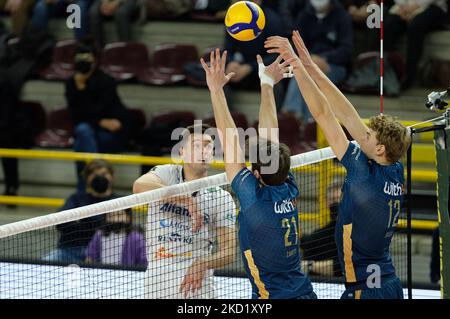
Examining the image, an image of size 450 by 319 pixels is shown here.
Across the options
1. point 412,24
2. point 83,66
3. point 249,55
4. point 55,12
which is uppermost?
point 55,12

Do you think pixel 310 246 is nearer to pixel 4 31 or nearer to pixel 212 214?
pixel 212 214

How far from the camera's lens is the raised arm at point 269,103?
21.9ft

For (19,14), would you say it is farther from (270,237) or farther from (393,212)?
(270,237)

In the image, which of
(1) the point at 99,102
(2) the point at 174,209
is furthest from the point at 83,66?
(2) the point at 174,209

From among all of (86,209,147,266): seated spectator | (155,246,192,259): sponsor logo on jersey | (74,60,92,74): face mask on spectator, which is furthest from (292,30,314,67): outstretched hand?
(74,60,92,74): face mask on spectator

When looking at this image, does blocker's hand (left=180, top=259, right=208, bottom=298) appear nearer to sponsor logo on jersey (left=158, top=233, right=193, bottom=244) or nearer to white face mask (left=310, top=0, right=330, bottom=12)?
sponsor logo on jersey (left=158, top=233, right=193, bottom=244)

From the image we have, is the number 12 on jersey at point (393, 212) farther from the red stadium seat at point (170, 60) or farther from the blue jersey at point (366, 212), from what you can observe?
the red stadium seat at point (170, 60)

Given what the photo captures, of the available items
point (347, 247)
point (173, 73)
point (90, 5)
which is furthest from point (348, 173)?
point (90, 5)

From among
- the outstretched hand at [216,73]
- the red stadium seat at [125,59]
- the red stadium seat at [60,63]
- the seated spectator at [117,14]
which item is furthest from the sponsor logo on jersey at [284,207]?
the red stadium seat at [60,63]

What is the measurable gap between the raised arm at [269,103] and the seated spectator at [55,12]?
7550 millimetres

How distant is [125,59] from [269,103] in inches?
295

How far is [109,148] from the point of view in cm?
1273

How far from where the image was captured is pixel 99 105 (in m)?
12.8
